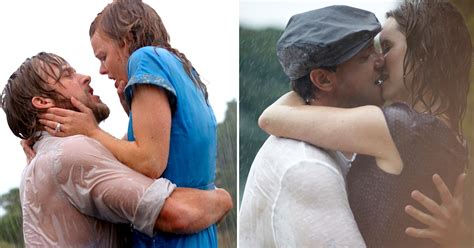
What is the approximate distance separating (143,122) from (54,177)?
0.26 m

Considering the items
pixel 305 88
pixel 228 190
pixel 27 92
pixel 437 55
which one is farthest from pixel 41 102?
pixel 437 55

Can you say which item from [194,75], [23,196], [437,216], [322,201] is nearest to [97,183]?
[23,196]

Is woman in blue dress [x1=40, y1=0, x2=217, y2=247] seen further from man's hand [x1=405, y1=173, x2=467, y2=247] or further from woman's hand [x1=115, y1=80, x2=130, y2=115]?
man's hand [x1=405, y1=173, x2=467, y2=247]

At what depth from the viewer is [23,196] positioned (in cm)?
242

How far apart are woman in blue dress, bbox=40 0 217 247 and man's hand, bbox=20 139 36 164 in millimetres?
105

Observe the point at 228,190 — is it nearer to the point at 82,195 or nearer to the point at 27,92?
the point at 82,195

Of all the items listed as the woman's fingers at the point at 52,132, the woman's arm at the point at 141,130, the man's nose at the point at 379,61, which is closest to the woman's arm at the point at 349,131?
the man's nose at the point at 379,61

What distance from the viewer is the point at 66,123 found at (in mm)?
2383

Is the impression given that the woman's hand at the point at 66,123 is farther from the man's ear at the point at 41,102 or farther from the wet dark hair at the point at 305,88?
the wet dark hair at the point at 305,88

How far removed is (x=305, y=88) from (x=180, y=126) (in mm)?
358

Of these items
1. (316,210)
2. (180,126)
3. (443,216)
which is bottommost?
(443,216)

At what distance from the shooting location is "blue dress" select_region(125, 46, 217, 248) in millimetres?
2346

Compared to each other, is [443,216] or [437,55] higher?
[437,55]

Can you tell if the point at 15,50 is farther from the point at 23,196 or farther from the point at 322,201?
the point at 322,201
